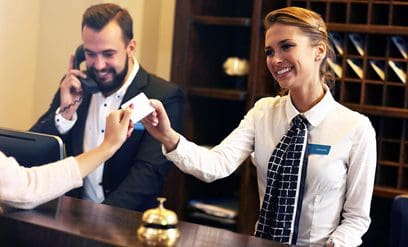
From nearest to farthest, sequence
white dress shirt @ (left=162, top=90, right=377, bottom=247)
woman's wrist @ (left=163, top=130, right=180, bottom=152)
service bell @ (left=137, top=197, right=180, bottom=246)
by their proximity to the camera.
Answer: service bell @ (left=137, top=197, right=180, bottom=246), white dress shirt @ (left=162, top=90, right=377, bottom=247), woman's wrist @ (left=163, top=130, right=180, bottom=152)

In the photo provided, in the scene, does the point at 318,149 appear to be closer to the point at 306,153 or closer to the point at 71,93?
the point at 306,153

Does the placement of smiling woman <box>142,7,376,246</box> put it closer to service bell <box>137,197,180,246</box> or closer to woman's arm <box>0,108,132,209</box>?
woman's arm <box>0,108,132,209</box>

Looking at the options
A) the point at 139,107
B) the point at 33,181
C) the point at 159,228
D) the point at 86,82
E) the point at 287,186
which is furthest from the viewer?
the point at 86,82

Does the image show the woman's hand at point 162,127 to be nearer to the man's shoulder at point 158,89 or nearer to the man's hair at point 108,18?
the man's shoulder at point 158,89

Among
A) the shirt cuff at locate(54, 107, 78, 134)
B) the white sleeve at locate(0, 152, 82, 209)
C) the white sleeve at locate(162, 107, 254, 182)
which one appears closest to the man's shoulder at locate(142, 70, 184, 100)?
the shirt cuff at locate(54, 107, 78, 134)

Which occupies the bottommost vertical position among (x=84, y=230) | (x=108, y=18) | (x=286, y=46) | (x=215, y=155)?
(x=84, y=230)

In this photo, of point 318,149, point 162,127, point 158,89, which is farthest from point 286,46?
point 158,89

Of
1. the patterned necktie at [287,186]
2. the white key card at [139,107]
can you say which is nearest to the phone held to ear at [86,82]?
the white key card at [139,107]

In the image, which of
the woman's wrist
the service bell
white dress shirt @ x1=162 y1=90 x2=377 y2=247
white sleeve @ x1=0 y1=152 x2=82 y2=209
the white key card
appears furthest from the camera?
the woman's wrist

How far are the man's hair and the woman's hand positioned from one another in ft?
2.46

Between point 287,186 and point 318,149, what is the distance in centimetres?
14

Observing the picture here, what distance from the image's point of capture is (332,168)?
6.82 feet

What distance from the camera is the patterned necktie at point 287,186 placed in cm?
211

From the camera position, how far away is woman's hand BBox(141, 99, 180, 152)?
2.14m
